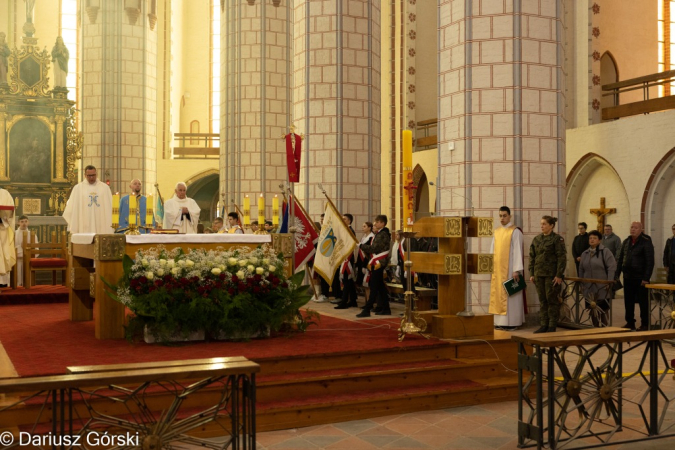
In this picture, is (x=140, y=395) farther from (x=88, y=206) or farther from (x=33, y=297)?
(x=33, y=297)

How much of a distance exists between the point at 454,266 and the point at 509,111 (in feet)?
11.9

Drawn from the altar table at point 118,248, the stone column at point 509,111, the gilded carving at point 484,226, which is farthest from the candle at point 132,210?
the stone column at point 509,111

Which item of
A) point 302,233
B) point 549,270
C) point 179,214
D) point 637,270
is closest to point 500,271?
point 549,270

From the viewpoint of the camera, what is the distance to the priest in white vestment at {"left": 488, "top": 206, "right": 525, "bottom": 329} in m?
9.41

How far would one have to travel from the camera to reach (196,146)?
78.1ft

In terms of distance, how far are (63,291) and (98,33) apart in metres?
9.17

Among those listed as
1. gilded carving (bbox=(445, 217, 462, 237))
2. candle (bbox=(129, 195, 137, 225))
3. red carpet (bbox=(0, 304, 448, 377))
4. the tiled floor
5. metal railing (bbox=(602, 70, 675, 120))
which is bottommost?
the tiled floor

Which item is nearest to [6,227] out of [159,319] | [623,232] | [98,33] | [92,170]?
[92,170]

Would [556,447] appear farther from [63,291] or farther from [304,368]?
[63,291]

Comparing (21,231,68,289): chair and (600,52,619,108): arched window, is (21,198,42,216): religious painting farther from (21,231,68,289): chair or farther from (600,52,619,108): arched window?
(600,52,619,108): arched window

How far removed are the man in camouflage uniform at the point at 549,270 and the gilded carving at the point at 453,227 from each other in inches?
108

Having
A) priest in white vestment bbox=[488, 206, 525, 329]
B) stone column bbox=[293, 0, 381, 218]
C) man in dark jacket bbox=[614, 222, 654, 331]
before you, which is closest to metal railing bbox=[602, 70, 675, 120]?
man in dark jacket bbox=[614, 222, 654, 331]

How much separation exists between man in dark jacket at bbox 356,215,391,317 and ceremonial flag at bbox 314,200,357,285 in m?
0.56

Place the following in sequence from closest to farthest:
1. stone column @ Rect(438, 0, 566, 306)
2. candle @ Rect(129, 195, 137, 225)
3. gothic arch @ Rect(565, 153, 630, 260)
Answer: candle @ Rect(129, 195, 137, 225) < stone column @ Rect(438, 0, 566, 306) < gothic arch @ Rect(565, 153, 630, 260)
